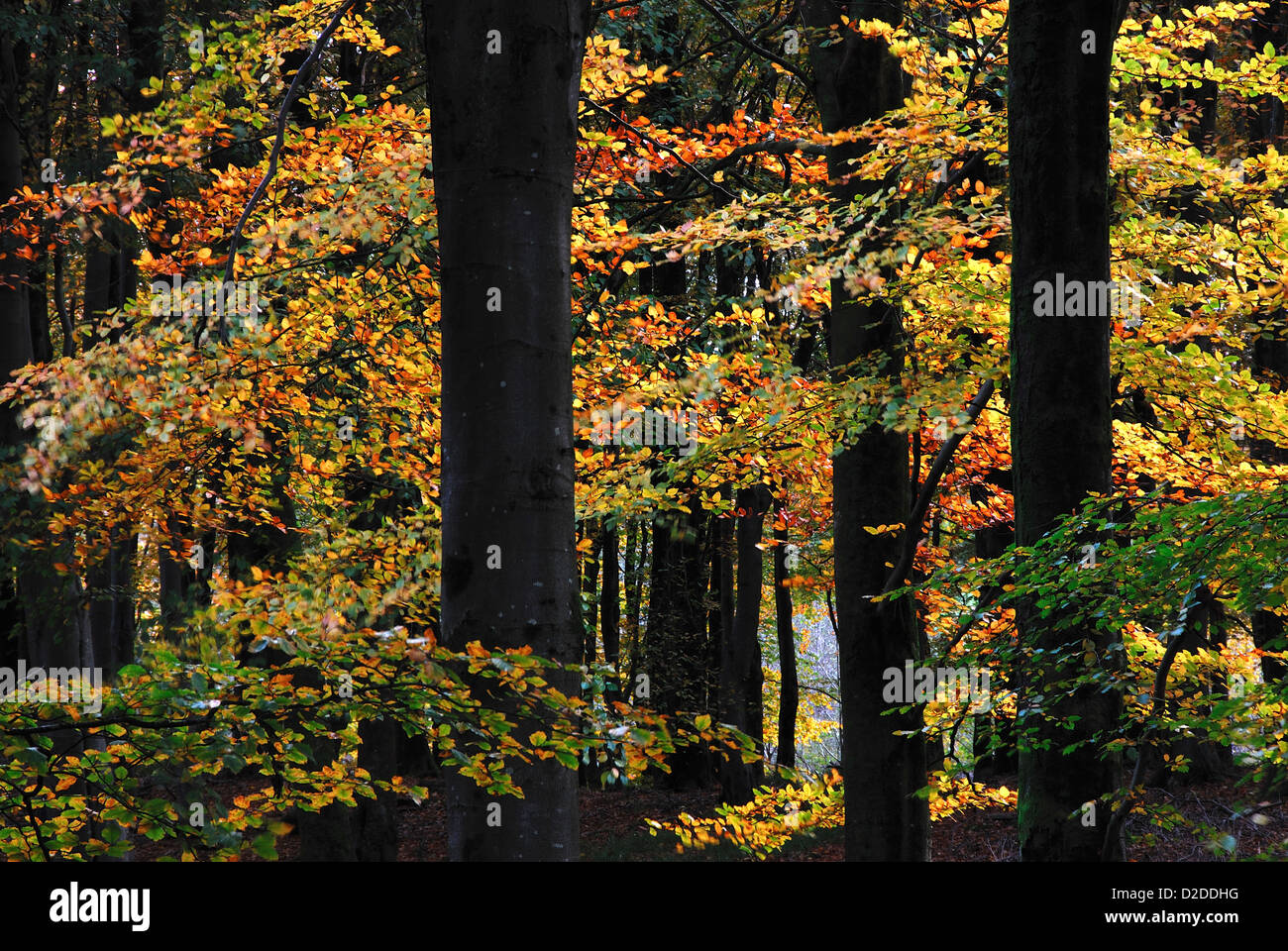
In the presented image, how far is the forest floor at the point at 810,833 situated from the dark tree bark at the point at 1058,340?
605 cm

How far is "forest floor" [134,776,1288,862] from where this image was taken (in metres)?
12.2

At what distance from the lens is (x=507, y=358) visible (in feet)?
12.1

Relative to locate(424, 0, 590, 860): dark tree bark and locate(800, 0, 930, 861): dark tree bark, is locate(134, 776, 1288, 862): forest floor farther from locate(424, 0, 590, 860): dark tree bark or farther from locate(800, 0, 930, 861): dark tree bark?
locate(424, 0, 590, 860): dark tree bark

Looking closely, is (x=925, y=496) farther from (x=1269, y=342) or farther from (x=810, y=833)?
(x=1269, y=342)

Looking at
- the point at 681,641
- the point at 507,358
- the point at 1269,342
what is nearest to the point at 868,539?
the point at 507,358

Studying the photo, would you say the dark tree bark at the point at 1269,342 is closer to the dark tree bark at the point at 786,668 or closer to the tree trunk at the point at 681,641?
the tree trunk at the point at 681,641

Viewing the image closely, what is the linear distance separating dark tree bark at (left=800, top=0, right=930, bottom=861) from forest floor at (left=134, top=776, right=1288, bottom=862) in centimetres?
362

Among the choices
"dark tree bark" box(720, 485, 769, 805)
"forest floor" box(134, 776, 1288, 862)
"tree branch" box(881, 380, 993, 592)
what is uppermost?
"tree branch" box(881, 380, 993, 592)

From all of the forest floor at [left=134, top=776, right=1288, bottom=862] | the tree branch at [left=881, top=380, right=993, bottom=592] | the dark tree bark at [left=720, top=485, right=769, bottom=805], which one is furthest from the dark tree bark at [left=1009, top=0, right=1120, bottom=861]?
the dark tree bark at [left=720, top=485, right=769, bottom=805]
